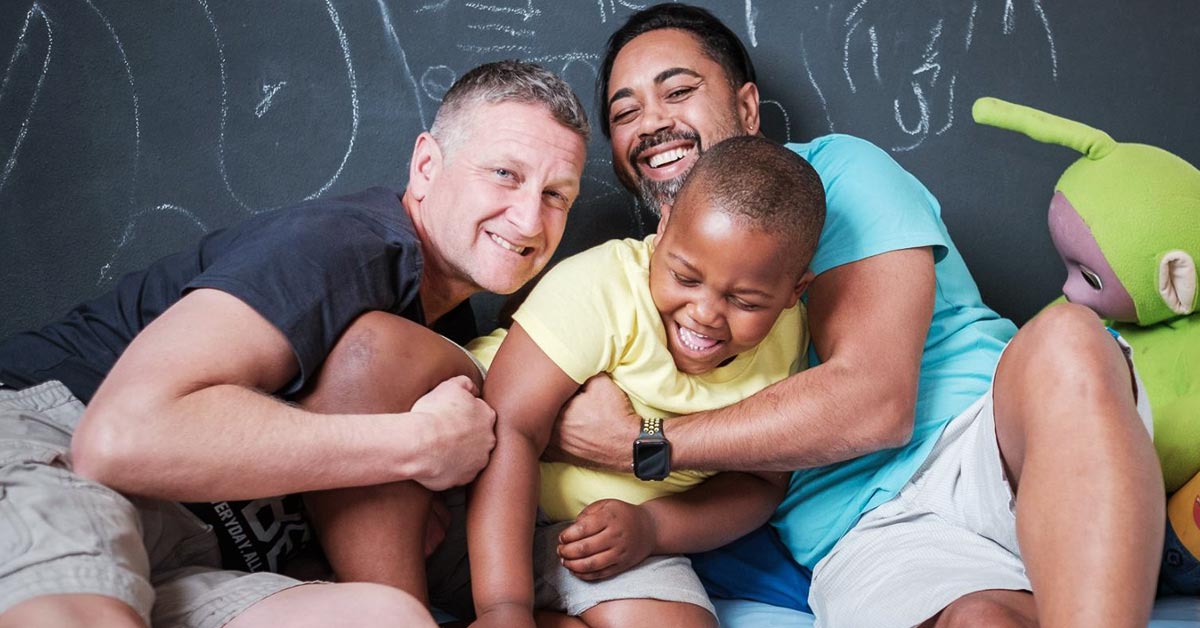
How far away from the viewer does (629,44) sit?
2.08m

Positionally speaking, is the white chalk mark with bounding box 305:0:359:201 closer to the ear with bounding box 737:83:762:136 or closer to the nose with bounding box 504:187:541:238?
the nose with bounding box 504:187:541:238

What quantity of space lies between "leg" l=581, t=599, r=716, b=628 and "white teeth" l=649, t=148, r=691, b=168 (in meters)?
0.84

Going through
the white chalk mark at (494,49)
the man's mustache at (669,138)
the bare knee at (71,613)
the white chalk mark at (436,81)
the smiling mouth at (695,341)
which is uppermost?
the white chalk mark at (494,49)

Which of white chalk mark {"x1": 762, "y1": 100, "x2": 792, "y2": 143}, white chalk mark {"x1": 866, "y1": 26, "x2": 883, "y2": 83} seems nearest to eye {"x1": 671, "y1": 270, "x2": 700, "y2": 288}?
white chalk mark {"x1": 762, "y1": 100, "x2": 792, "y2": 143}

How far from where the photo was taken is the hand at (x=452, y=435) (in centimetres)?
140

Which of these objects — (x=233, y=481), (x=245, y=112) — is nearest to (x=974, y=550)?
(x=233, y=481)

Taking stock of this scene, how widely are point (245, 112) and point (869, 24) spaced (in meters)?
A: 1.34

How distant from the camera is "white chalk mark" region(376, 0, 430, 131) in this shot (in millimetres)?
2125

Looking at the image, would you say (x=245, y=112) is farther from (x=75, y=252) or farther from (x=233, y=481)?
(x=233, y=481)

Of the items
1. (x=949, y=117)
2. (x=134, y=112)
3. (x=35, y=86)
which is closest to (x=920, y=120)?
(x=949, y=117)

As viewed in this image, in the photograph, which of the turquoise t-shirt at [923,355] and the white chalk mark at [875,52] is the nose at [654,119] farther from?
the white chalk mark at [875,52]

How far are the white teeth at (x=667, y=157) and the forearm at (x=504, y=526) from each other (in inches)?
27.4

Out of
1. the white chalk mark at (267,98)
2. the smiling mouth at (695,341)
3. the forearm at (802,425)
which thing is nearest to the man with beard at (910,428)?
the forearm at (802,425)

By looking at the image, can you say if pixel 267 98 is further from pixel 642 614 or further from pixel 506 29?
pixel 642 614
